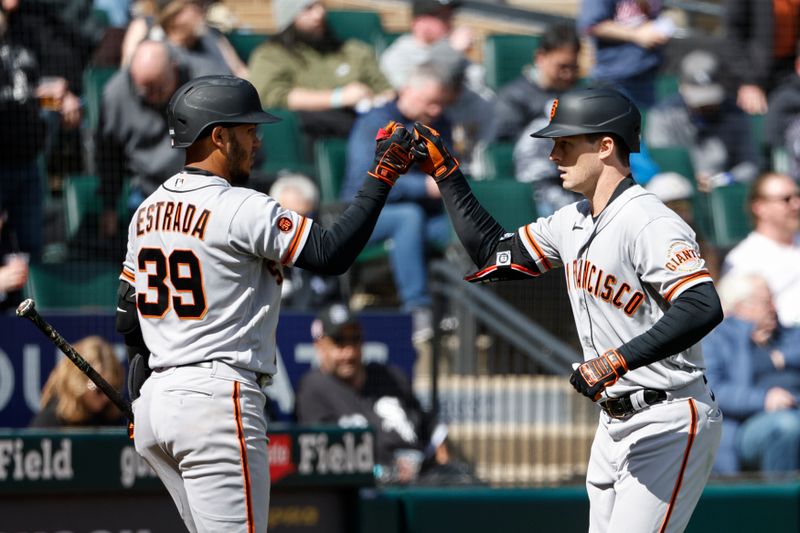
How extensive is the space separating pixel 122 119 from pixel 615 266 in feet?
12.9

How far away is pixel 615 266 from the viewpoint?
146 inches

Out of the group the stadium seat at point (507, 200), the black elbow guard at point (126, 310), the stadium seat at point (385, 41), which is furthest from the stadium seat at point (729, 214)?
the black elbow guard at point (126, 310)

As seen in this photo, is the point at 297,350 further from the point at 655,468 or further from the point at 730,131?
the point at 730,131

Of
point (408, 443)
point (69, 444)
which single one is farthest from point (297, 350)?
point (69, 444)

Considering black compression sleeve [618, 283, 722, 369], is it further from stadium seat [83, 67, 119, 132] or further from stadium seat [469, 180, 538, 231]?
stadium seat [83, 67, 119, 132]

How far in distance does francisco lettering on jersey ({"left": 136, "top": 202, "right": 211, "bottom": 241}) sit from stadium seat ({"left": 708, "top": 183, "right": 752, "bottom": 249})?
530 cm

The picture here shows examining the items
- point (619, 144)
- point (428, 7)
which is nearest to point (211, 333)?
point (619, 144)

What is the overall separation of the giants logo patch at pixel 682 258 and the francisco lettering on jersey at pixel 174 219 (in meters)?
1.28

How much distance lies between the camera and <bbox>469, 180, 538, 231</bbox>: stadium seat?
751cm

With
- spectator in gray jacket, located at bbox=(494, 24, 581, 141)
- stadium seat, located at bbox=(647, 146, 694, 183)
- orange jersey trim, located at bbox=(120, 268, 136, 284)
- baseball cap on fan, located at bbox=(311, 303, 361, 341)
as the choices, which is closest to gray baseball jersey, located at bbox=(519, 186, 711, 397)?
orange jersey trim, located at bbox=(120, 268, 136, 284)

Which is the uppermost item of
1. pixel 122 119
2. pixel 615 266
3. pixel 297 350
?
pixel 122 119

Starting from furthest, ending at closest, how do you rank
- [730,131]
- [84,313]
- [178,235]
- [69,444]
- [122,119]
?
[730,131]
[122,119]
[84,313]
[69,444]
[178,235]

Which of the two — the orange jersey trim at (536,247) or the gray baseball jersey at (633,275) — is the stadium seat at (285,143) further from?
the gray baseball jersey at (633,275)

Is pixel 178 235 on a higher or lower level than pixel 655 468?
higher
